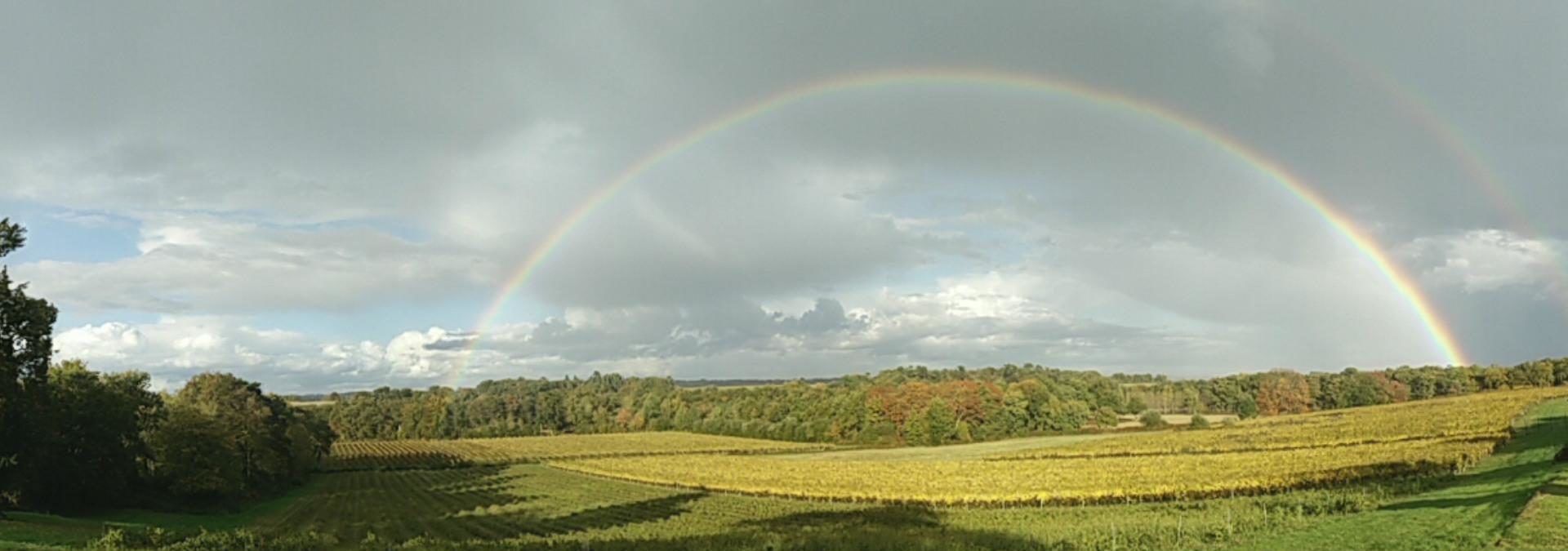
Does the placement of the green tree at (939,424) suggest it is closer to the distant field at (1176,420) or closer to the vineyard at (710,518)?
the distant field at (1176,420)

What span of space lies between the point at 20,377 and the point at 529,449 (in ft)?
344

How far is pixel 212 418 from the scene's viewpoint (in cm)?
6481

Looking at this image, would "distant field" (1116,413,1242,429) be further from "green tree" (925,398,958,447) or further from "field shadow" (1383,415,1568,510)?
"field shadow" (1383,415,1568,510)

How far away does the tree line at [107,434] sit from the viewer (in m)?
41.8

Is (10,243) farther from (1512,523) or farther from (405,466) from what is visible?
(405,466)

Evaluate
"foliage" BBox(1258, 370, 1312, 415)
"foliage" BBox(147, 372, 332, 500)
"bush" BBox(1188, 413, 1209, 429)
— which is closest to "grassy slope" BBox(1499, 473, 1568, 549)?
"foliage" BBox(147, 372, 332, 500)

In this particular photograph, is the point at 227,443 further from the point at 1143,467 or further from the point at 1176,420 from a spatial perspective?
the point at 1176,420

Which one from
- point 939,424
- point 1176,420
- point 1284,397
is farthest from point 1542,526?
point 1284,397

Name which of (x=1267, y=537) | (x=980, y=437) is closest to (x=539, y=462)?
(x=980, y=437)

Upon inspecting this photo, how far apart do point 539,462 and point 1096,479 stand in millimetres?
83504

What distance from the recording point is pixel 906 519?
46500mm

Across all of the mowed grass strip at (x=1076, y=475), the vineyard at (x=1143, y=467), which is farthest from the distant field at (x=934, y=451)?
the mowed grass strip at (x=1076, y=475)

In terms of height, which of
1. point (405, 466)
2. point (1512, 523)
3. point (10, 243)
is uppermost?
point (10, 243)

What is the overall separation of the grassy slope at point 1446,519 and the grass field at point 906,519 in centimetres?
10
